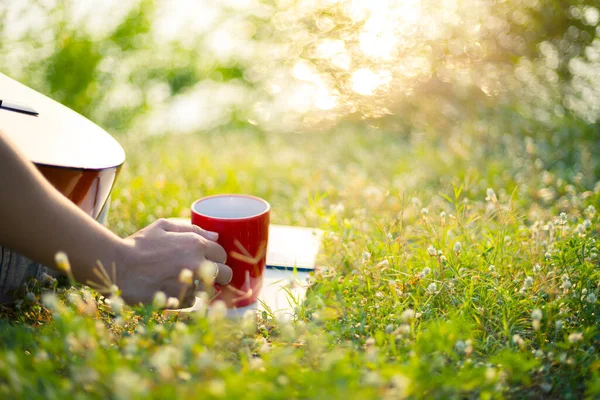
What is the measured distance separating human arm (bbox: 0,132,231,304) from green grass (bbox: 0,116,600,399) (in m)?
0.10

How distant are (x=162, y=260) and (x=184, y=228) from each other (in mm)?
128

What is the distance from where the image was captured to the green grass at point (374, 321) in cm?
100

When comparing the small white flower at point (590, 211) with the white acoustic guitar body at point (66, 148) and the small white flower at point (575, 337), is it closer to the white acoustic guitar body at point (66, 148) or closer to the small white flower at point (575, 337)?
the small white flower at point (575, 337)

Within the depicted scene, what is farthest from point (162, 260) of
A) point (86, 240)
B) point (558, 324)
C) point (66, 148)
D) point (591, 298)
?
point (591, 298)

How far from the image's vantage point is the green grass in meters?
1.00

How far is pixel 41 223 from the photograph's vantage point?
4.04 feet

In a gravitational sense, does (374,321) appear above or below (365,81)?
below

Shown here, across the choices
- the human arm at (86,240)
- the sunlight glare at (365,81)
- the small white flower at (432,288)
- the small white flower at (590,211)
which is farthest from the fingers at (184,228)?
the sunlight glare at (365,81)

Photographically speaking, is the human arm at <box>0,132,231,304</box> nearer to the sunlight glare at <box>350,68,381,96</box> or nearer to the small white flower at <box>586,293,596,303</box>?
the small white flower at <box>586,293,596,303</box>

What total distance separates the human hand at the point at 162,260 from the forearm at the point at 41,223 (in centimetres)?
7

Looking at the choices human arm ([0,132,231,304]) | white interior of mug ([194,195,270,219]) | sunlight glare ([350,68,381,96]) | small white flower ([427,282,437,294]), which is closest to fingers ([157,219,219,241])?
human arm ([0,132,231,304])

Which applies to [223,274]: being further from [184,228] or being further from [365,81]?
[365,81]

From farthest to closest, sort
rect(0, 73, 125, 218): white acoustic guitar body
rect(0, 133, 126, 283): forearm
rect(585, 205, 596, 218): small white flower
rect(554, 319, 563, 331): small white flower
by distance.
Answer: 1. rect(585, 205, 596, 218): small white flower
2. rect(0, 73, 125, 218): white acoustic guitar body
3. rect(554, 319, 563, 331): small white flower
4. rect(0, 133, 126, 283): forearm

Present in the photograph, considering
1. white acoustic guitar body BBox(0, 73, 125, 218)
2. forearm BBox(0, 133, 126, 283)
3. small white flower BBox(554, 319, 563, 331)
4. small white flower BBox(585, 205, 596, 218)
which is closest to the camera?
forearm BBox(0, 133, 126, 283)
